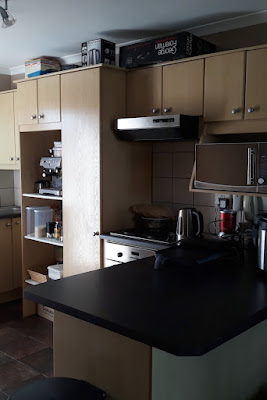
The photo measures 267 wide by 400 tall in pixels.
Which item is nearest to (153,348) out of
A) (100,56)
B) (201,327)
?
(201,327)

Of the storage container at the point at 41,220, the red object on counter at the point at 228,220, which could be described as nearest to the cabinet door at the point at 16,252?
the storage container at the point at 41,220

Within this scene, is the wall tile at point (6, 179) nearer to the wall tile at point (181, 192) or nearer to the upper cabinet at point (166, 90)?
the upper cabinet at point (166, 90)

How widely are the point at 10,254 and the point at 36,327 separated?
2.73ft

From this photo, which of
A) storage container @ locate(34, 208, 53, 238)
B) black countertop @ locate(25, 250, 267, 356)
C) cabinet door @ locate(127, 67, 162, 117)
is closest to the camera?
black countertop @ locate(25, 250, 267, 356)

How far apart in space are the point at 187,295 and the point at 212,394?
37 cm

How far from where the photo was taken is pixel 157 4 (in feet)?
8.91

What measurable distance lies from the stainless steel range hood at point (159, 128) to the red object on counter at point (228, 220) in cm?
54

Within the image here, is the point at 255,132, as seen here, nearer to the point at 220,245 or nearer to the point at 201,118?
the point at 201,118

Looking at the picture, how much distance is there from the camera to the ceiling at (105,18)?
2.73 m

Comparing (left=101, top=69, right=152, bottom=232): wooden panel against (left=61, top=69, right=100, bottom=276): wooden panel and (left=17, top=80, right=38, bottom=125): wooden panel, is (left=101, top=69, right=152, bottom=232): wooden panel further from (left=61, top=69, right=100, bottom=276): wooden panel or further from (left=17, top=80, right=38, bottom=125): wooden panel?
(left=17, top=80, right=38, bottom=125): wooden panel

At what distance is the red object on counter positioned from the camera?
2775 millimetres

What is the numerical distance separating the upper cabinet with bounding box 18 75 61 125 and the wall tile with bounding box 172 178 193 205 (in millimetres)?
1071

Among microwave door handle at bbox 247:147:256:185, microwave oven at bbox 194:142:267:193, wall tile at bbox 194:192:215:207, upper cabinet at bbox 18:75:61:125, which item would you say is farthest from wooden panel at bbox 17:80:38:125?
microwave door handle at bbox 247:147:256:185

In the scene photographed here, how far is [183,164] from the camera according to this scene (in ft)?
11.0
